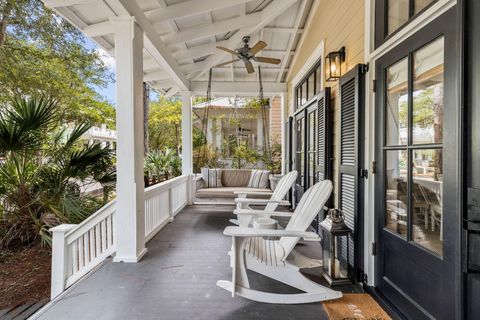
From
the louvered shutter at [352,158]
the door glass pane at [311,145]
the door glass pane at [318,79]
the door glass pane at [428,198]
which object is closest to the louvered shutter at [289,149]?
the door glass pane at [311,145]

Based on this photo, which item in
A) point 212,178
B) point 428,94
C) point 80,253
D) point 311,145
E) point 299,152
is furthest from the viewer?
point 212,178

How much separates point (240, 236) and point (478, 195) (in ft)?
4.85

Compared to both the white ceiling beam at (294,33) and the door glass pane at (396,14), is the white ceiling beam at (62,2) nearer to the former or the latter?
the door glass pane at (396,14)

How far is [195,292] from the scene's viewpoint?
2.43 meters

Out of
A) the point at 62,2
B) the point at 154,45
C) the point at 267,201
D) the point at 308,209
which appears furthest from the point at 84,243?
the point at 154,45

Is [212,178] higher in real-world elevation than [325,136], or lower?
lower

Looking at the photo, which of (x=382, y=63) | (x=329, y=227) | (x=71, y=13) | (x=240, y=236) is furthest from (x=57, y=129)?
(x=382, y=63)

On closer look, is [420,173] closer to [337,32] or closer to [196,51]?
[337,32]

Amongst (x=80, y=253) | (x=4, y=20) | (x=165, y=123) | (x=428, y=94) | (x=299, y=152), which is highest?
(x=4, y=20)

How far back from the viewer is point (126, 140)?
3.11m

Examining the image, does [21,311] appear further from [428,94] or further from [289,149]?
[289,149]

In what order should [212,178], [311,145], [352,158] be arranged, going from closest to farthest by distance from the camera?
[352,158]
[311,145]
[212,178]

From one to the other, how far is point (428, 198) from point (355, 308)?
1.07 meters

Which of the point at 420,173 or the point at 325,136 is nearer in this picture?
the point at 420,173
